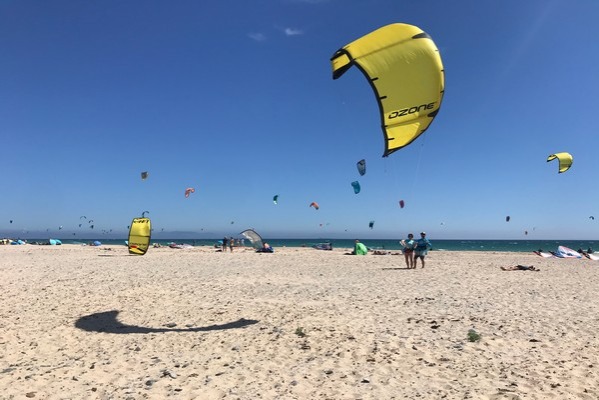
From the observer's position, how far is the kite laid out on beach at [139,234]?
1897 centimetres

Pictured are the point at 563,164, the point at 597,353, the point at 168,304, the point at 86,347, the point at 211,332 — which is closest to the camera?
the point at 597,353

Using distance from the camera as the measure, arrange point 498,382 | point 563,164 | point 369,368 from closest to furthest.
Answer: point 498,382 → point 369,368 → point 563,164

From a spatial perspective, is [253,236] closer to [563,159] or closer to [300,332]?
[563,159]

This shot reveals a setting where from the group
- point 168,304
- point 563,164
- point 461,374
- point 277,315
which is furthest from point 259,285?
point 563,164

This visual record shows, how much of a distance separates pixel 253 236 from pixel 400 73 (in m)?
27.0

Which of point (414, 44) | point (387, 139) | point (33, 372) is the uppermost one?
point (414, 44)

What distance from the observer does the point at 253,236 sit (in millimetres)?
33094

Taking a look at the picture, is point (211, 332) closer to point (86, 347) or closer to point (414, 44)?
point (86, 347)

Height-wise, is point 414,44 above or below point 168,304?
above

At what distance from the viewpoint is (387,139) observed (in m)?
7.40

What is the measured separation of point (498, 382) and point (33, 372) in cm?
633

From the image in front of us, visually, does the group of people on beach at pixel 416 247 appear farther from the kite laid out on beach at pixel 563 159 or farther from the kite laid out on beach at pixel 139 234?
the kite laid out on beach at pixel 139 234

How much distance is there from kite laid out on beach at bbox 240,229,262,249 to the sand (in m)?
20.4

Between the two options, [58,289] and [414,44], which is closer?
Answer: [414,44]
